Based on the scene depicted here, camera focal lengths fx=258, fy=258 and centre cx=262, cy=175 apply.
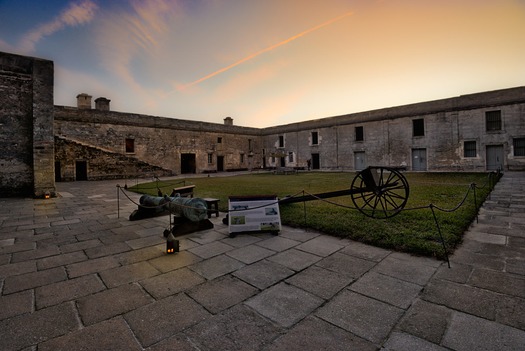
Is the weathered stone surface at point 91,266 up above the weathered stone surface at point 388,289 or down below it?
above

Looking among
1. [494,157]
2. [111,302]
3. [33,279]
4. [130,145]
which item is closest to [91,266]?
[33,279]

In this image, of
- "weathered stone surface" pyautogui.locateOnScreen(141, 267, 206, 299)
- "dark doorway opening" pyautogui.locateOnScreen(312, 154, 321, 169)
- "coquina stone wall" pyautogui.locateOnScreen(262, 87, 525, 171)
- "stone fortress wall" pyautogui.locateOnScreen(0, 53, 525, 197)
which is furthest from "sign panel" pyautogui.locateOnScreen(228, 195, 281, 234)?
"dark doorway opening" pyautogui.locateOnScreen(312, 154, 321, 169)

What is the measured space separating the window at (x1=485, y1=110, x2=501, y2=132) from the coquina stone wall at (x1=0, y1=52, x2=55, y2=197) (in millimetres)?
28232

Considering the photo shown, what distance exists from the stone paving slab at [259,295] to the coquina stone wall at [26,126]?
26.9ft

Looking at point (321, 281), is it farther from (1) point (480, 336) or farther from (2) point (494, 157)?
(2) point (494, 157)

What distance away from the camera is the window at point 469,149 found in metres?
20.6

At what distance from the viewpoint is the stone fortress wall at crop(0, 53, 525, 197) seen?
1098 centimetres

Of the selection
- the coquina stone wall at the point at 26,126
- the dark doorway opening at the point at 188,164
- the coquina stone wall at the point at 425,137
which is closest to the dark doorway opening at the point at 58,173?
the coquina stone wall at the point at 26,126

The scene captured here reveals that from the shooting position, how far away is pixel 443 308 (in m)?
2.48

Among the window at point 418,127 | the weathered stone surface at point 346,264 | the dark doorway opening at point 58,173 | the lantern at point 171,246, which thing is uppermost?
the window at point 418,127

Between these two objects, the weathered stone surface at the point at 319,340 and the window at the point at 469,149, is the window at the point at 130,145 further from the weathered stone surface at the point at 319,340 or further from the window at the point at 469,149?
the window at the point at 469,149

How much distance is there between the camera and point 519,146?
18938 mm

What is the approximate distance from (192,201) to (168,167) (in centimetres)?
2310

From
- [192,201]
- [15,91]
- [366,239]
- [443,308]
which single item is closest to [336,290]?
[443,308]
